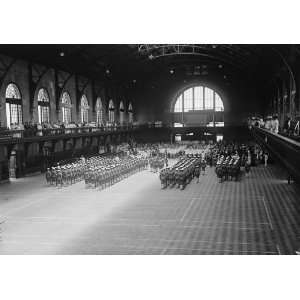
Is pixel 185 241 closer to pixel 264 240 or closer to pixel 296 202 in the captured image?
pixel 264 240

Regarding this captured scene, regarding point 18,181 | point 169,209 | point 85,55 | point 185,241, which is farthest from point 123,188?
point 85,55

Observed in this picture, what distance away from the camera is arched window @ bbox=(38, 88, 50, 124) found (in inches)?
1517

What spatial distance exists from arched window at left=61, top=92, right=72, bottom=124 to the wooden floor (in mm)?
17254

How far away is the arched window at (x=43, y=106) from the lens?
126 feet

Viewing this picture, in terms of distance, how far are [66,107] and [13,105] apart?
425 inches

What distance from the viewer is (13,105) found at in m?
33.7

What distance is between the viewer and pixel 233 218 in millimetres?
17984

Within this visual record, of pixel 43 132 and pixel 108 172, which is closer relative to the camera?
pixel 108 172

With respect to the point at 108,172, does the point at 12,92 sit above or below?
above

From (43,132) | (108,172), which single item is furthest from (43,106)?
(108,172)

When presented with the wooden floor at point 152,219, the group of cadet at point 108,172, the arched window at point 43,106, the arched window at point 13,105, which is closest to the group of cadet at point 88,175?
the group of cadet at point 108,172

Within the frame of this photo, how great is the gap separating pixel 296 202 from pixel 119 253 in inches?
461

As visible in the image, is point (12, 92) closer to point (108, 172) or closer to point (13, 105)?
point (13, 105)

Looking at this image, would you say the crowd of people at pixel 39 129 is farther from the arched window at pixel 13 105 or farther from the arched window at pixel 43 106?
the arched window at pixel 43 106
